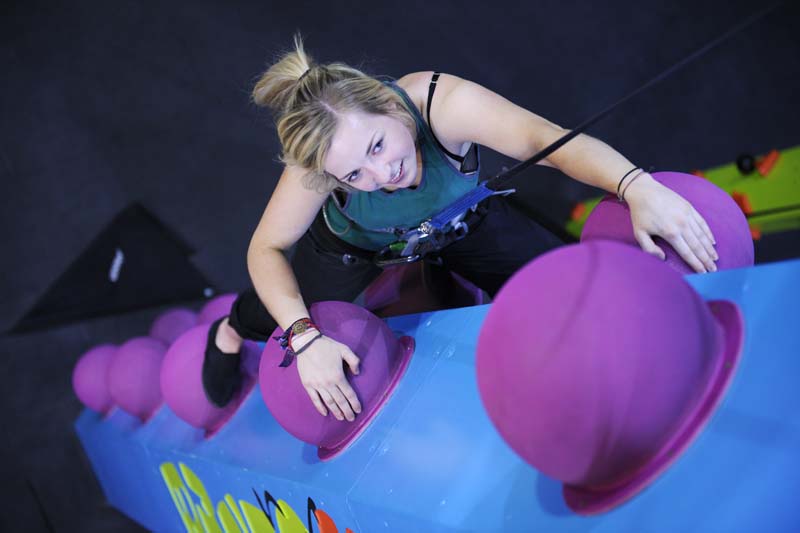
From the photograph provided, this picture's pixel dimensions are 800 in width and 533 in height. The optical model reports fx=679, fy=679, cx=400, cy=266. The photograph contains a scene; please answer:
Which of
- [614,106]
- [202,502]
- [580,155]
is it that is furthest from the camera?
[202,502]

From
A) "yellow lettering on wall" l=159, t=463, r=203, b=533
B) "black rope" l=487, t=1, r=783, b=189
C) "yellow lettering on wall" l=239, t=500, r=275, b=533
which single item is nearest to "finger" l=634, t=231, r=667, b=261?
"black rope" l=487, t=1, r=783, b=189

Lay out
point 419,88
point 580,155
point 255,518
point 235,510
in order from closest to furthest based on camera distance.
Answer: point 580,155
point 419,88
point 255,518
point 235,510

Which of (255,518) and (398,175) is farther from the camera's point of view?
(255,518)

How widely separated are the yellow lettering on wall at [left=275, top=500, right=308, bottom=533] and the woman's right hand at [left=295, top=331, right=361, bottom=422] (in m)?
0.25

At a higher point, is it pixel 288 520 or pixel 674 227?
pixel 674 227

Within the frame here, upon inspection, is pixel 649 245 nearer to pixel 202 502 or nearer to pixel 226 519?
pixel 226 519

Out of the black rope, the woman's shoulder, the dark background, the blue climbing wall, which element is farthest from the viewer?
the dark background

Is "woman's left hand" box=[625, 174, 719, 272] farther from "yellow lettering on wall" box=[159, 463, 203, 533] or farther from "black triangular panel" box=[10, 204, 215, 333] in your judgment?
"black triangular panel" box=[10, 204, 215, 333]

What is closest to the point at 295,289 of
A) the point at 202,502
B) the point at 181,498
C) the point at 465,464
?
the point at 465,464

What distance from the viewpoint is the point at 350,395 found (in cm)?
112

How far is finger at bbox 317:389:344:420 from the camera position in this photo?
1094mm

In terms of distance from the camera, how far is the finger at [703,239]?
849 millimetres

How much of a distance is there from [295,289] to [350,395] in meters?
0.26

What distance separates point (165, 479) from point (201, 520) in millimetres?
235
